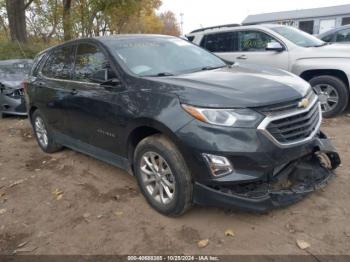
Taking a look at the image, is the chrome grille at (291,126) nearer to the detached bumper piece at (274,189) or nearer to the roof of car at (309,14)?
the detached bumper piece at (274,189)

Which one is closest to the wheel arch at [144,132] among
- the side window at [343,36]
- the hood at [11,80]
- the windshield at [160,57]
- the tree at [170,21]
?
the windshield at [160,57]

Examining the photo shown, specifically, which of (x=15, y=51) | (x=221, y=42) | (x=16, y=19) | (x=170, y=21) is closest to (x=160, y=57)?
(x=221, y=42)

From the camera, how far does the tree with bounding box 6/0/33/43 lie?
675 inches

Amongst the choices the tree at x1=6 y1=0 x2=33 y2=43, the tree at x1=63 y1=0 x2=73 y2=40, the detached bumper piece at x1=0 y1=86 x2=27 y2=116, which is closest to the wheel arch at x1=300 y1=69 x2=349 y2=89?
Result: the detached bumper piece at x1=0 y1=86 x2=27 y2=116

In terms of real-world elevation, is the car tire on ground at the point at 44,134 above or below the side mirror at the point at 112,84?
below

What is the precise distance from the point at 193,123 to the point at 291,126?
0.90 m

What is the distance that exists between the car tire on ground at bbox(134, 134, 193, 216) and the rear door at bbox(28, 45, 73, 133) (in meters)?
1.75

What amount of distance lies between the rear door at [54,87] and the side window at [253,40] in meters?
4.23

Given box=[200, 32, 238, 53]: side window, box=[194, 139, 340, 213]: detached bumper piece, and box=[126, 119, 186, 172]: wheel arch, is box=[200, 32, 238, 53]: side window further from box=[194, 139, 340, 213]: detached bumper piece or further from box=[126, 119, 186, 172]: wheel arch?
box=[126, 119, 186, 172]: wheel arch

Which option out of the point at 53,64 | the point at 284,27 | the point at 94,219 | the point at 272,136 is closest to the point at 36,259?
the point at 94,219

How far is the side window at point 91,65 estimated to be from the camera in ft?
13.9

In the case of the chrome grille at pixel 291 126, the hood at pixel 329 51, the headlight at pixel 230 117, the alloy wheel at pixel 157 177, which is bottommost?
the alloy wheel at pixel 157 177

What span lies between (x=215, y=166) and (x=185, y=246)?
2.56ft

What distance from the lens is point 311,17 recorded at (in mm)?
31516
